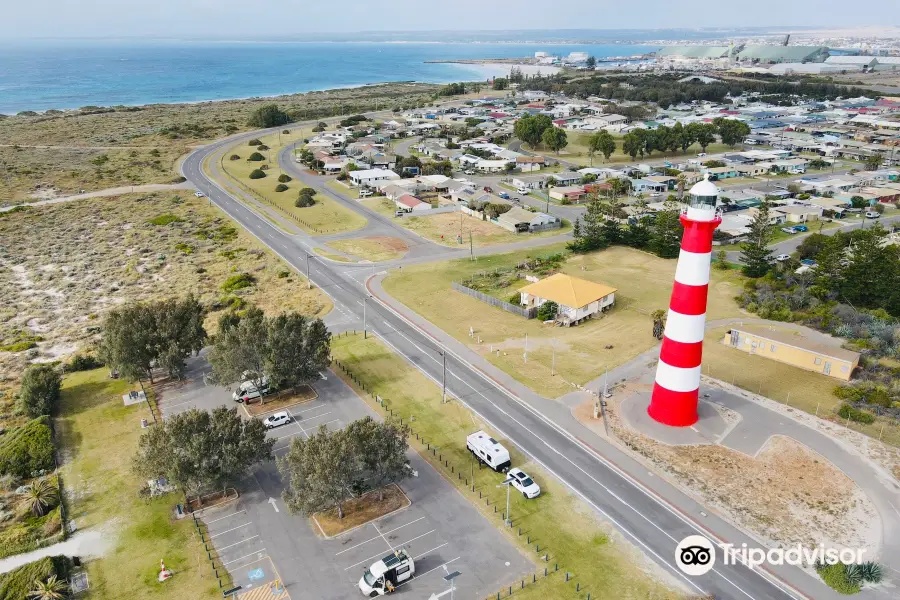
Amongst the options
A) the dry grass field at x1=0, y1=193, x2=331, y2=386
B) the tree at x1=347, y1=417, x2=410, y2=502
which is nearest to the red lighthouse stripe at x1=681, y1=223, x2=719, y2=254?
the tree at x1=347, y1=417, x2=410, y2=502

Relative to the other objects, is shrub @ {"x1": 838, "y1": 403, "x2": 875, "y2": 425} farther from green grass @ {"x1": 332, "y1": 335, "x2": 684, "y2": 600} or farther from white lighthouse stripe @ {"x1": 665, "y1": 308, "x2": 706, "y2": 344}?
green grass @ {"x1": 332, "y1": 335, "x2": 684, "y2": 600}

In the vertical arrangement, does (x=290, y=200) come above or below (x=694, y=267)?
below

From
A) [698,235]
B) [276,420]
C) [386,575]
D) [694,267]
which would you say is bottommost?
[276,420]

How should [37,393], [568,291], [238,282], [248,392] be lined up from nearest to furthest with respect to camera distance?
[37,393] < [248,392] < [568,291] < [238,282]

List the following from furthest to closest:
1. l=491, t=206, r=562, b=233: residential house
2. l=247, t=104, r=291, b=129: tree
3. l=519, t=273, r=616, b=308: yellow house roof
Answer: l=247, t=104, r=291, b=129: tree → l=491, t=206, r=562, b=233: residential house → l=519, t=273, r=616, b=308: yellow house roof

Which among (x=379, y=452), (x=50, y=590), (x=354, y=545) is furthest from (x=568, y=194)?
(x=50, y=590)

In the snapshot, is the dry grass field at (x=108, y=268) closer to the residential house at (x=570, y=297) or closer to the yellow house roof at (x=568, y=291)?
the residential house at (x=570, y=297)

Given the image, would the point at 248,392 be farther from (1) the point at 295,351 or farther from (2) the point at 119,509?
(2) the point at 119,509

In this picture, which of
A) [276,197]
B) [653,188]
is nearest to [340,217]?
[276,197]
